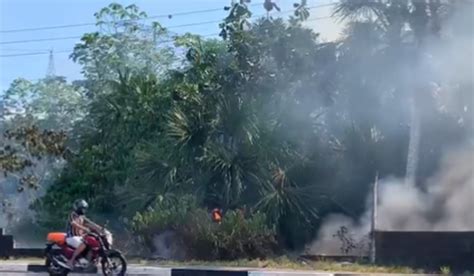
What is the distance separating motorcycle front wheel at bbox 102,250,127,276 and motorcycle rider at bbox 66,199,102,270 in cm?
49

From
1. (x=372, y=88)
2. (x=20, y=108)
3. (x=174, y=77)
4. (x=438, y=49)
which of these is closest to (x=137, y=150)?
(x=174, y=77)

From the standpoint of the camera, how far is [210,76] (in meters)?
25.1

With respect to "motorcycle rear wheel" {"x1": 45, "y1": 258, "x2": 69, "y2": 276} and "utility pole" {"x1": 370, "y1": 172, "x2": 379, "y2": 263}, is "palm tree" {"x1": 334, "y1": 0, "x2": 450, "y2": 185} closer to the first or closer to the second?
"utility pole" {"x1": 370, "y1": 172, "x2": 379, "y2": 263}

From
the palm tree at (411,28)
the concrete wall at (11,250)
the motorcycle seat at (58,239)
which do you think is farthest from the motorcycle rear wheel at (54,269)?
the palm tree at (411,28)

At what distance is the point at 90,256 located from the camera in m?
16.2

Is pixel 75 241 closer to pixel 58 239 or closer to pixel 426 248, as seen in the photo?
pixel 58 239

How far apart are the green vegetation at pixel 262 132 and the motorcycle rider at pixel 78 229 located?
4.95 m

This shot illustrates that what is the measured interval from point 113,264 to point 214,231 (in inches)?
190

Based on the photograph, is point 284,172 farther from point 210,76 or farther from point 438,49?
point 438,49

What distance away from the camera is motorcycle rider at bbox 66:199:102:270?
52.4ft

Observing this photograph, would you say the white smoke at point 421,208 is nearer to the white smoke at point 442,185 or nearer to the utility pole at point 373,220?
the white smoke at point 442,185

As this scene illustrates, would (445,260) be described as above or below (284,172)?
below

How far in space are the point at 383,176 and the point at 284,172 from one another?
122 inches

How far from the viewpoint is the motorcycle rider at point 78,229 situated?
1598cm
